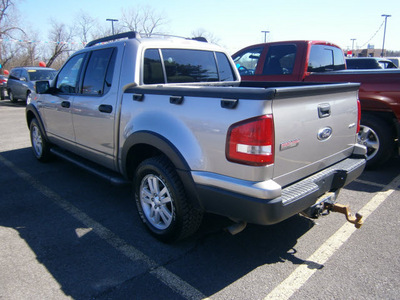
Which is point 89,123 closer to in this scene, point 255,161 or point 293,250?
point 255,161

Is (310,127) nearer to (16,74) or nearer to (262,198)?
(262,198)

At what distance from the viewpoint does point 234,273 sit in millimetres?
2648

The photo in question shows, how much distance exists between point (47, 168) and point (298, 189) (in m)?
4.44

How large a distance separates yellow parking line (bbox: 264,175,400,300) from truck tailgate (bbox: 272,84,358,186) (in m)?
0.77

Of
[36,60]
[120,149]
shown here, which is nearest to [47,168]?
[120,149]

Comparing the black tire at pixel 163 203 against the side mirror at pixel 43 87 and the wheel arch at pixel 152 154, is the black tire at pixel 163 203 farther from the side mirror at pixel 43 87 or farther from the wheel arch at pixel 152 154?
the side mirror at pixel 43 87

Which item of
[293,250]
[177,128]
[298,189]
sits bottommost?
[293,250]

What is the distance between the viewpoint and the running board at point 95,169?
3.54 m

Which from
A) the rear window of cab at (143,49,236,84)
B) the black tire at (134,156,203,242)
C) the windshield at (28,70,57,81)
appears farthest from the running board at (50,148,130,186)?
the windshield at (28,70,57,81)

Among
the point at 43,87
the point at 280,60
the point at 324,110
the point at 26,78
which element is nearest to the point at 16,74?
the point at 26,78

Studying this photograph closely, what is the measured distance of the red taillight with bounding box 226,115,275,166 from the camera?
7.30 ft

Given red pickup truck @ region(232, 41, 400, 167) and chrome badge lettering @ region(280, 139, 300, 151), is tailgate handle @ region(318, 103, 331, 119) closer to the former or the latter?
chrome badge lettering @ region(280, 139, 300, 151)

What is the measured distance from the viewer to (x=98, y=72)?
3842mm

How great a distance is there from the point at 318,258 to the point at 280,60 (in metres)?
4.32
